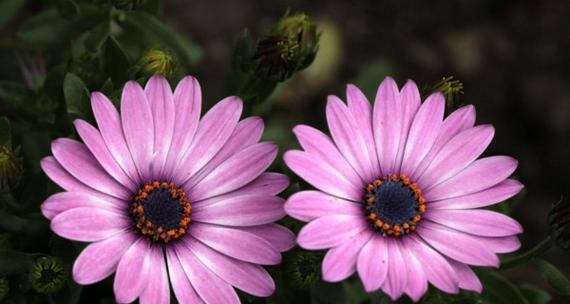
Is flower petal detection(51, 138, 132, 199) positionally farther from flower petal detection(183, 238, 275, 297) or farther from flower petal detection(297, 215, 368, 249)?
flower petal detection(297, 215, 368, 249)

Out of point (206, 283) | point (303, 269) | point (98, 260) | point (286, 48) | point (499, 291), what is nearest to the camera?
point (98, 260)

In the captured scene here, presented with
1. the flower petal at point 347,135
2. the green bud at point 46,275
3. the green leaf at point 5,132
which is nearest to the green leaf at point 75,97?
the green leaf at point 5,132

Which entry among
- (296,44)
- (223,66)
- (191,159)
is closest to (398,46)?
(223,66)

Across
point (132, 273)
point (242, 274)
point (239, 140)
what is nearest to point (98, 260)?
point (132, 273)

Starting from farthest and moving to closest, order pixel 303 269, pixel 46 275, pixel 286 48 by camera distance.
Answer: pixel 286 48 < pixel 303 269 < pixel 46 275

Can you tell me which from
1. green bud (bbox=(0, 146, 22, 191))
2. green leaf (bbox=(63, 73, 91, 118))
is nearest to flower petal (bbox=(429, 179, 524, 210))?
green leaf (bbox=(63, 73, 91, 118))

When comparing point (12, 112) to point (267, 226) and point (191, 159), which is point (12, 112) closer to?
point (191, 159)

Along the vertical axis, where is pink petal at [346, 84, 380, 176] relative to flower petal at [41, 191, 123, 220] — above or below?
above

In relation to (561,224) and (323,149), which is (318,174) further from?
(561,224)
